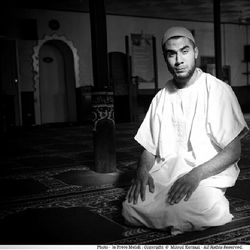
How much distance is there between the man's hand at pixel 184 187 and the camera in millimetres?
2098

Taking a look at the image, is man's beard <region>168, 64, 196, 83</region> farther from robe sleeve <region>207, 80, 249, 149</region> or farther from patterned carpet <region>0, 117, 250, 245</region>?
patterned carpet <region>0, 117, 250, 245</region>

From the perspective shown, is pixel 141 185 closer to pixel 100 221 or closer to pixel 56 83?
pixel 100 221

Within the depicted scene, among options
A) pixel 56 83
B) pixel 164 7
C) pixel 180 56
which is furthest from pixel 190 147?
pixel 164 7

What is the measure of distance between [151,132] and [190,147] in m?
0.28

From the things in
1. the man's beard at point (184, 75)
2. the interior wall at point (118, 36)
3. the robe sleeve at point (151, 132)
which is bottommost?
the robe sleeve at point (151, 132)

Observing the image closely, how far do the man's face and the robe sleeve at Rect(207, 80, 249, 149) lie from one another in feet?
0.59

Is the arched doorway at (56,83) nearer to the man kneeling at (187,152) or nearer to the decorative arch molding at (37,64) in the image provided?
the decorative arch molding at (37,64)

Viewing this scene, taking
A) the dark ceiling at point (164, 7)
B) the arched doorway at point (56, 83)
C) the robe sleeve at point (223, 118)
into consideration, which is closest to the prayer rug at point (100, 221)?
the robe sleeve at point (223, 118)

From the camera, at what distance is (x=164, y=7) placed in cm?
1129

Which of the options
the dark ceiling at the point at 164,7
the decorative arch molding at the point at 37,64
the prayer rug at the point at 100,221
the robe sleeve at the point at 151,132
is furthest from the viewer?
the decorative arch molding at the point at 37,64

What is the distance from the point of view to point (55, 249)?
1.69 meters

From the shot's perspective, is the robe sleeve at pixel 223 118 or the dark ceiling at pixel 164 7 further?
the dark ceiling at pixel 164 7

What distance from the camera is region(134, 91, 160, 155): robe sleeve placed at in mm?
2422

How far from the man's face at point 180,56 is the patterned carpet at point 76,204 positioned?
0.87 meters
